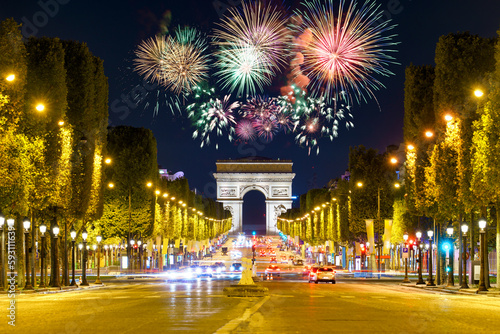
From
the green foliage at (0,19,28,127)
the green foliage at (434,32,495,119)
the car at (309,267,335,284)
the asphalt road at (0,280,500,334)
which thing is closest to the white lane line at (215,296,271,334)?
the asphalt road at (0,280,500,334)

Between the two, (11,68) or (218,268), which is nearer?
(11,68)

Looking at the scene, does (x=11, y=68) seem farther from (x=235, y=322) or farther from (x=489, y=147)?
(x=235, y=322)

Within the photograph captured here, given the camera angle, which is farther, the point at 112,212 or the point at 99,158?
the point at 112,212

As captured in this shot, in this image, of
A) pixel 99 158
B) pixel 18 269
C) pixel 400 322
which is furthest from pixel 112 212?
pixel 400 322

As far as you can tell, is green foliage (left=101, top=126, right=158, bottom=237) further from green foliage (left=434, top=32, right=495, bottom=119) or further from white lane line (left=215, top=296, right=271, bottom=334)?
white lane line (left=215, top=296, right=271, bottom=334)

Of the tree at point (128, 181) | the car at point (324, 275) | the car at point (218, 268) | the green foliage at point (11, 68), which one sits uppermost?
the green foliage at point (11, 68)

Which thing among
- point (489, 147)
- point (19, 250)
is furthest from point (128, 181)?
point (489, 147)

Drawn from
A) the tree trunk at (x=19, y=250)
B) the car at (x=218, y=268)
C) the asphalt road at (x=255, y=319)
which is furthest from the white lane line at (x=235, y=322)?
the car at (x=218, y=268)

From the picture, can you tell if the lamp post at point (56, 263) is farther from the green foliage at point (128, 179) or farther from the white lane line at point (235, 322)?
the green foliage at point (128, 179)

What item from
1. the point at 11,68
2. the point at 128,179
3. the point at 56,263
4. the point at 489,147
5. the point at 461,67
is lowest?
the point at 56,263

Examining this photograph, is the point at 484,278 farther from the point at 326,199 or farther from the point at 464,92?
the point at 326,199

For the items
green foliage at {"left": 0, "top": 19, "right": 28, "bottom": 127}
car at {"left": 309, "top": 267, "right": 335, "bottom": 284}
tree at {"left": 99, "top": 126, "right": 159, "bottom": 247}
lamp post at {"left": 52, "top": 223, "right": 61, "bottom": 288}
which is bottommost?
car at {"left": 309, "top": 267, "right": 335, "bottom": 284}
